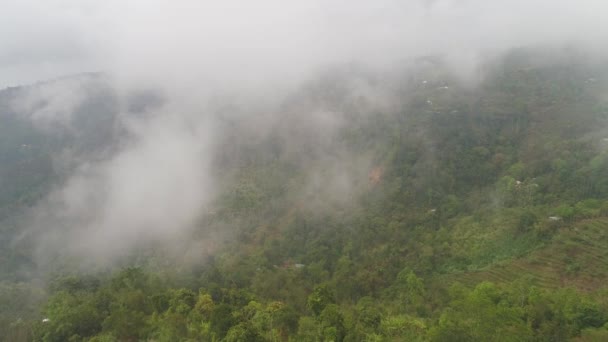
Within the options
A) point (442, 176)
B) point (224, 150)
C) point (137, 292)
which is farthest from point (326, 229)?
point (224, 150)

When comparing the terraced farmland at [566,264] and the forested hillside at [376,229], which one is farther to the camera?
the terraced farmland at [566,264]

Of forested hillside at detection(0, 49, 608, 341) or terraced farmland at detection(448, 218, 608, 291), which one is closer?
forested hillside at detection(0, 49, 608, 341)

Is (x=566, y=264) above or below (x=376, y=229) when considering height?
above

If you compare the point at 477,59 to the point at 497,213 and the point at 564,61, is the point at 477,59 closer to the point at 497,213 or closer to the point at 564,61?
the point at 564,61

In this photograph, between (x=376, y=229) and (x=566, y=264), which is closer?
(x=566, y=264)
